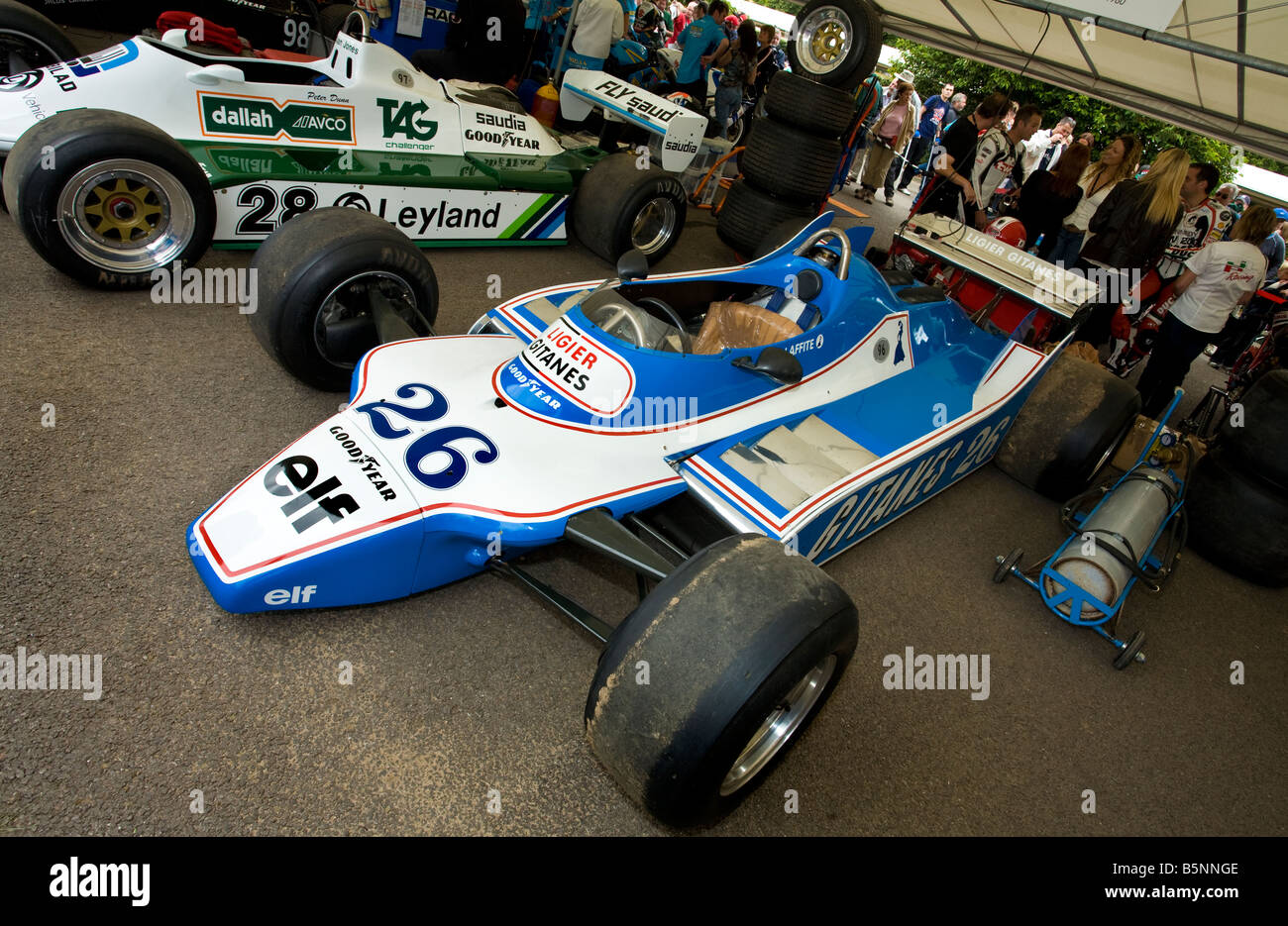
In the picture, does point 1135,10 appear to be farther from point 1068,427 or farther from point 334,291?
point 334,291

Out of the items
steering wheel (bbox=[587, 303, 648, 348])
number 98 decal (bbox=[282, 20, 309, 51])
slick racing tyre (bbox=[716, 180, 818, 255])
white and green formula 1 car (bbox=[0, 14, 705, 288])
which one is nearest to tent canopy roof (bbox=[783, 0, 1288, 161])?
slick racing tyre (bbox=[716, 180, 818, 255])

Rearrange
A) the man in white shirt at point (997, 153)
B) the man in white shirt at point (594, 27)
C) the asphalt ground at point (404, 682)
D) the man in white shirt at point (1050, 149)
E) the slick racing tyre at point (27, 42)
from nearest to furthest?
the asphalt ground at point (404, 682), the slick racing tyre at point (27, 42), the man in white shirt at point (997, 153), the man in white shirt at point (594, 27), the man in white shirt at point (1050, 149)

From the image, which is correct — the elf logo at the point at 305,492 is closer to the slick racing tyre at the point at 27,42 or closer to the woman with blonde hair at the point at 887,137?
the slick racing tyre at the point at 27,42

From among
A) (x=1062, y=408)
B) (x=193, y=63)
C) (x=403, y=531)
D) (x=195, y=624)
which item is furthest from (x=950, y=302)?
(x=193, y=63)

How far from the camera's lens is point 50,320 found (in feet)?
12.4

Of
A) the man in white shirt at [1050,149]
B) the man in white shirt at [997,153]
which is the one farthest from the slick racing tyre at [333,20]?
the man in white shirt at [1050,149]

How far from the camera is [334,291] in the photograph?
338 cm

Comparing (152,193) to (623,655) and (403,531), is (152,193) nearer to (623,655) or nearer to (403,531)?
(403,531)

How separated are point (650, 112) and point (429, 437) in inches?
191

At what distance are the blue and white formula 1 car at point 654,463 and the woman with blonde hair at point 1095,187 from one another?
12.3 ft

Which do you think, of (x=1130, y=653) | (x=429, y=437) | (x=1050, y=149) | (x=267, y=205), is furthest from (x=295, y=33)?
(x=1050, y=149)

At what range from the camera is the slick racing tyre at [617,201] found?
226 inches

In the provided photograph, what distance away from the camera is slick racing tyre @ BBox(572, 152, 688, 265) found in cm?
574

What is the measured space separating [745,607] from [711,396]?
4.32ft
